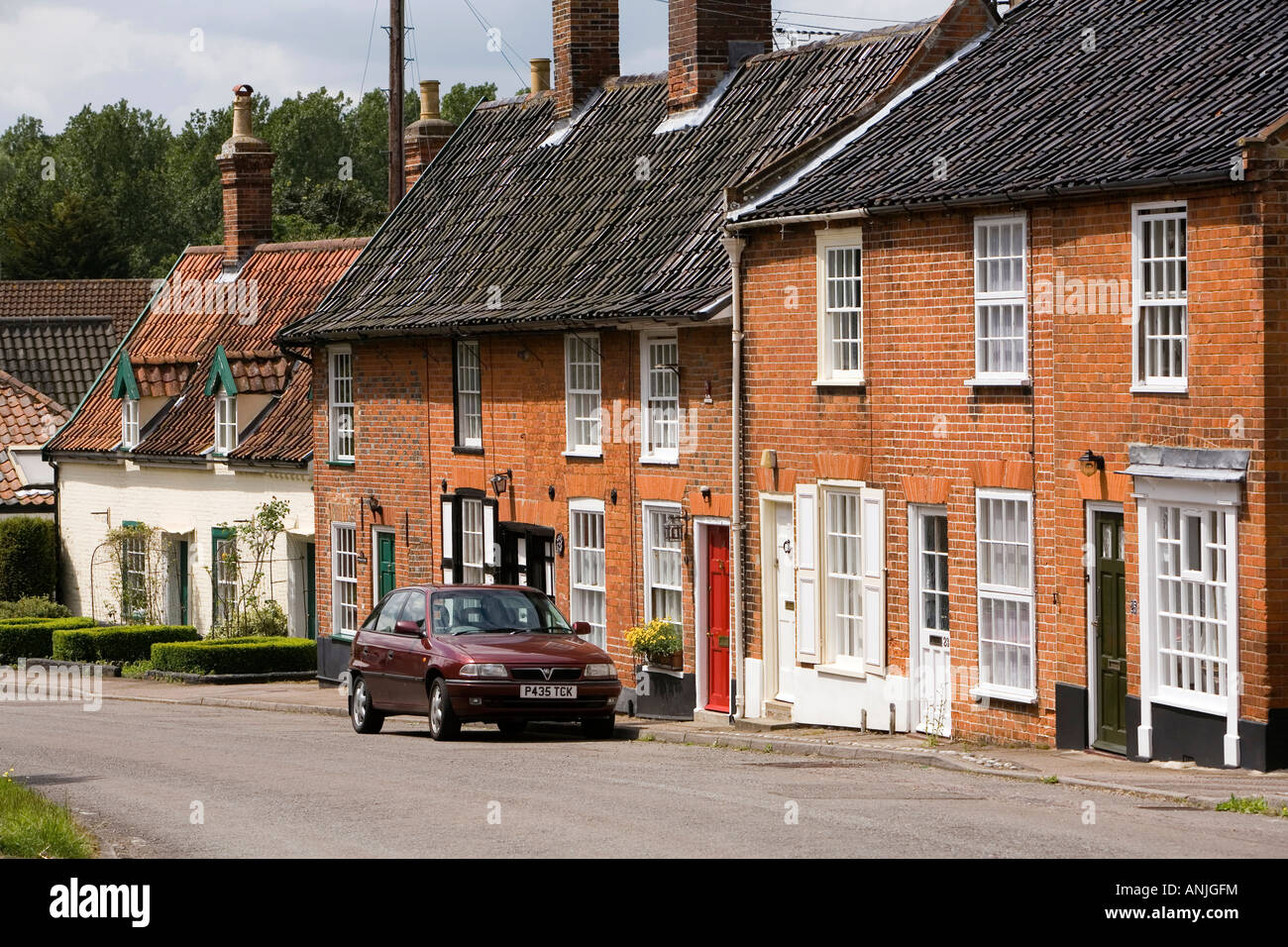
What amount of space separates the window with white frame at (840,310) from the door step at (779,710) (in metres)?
3.95

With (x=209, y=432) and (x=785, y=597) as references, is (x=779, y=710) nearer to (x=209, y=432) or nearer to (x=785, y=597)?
(x=785, y=597)

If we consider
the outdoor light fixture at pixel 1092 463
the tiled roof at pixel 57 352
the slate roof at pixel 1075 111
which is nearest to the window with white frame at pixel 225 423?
the tiled roof at pixel 57 352

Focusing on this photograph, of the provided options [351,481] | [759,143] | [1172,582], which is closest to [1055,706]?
[1172,582]

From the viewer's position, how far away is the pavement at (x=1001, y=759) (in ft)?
52.6

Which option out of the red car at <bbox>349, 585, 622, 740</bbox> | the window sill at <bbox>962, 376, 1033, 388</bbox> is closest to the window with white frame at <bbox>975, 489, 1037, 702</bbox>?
the window sill at <bbox>962, 376, 1033, 388</bbox>

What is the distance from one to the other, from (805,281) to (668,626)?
5.11 meters

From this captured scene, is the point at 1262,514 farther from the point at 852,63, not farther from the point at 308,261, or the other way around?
the point at 308,261

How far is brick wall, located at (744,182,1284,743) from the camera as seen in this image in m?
17.4

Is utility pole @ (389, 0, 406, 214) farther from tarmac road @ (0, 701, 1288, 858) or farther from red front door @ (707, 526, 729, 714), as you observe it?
tarmac road @ (0, 701, 1288, 858)

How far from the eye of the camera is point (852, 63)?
26.7 metres

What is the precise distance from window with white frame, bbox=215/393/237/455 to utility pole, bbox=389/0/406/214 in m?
4.80

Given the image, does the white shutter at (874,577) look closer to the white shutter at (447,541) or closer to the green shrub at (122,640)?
the white shutter at (447,541)

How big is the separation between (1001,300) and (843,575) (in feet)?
13.2

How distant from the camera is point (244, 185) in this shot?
42.8 meters
